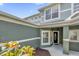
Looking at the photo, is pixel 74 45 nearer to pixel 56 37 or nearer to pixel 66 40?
pixel 66 40

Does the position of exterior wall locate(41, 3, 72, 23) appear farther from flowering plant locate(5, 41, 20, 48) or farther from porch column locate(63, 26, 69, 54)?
flowering plant locate(5, 41, 20, 48)

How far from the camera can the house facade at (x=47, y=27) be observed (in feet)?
8.79

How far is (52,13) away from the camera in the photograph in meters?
3.03

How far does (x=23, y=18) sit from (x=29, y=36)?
475mm

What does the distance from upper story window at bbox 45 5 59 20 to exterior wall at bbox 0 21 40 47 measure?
0.49m

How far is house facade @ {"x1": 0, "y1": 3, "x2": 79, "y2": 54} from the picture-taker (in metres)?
2.68

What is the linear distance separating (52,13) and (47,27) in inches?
15.6

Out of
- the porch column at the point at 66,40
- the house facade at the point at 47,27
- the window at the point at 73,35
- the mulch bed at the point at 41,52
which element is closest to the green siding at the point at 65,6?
the house facade at the point at 47,27

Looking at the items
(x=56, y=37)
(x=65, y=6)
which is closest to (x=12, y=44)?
(x=56, y=37)

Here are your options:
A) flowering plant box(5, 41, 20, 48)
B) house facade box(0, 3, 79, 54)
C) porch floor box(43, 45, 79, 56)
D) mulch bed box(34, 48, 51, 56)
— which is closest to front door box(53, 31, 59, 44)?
house facade box(0, 3, 79, 54)

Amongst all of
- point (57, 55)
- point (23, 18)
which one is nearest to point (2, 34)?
point (23, 18)

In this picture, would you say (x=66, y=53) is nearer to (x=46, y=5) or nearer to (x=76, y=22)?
(x=76, y=22)

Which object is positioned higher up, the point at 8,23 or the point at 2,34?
the point at 8,23

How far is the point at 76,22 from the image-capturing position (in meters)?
2.68
